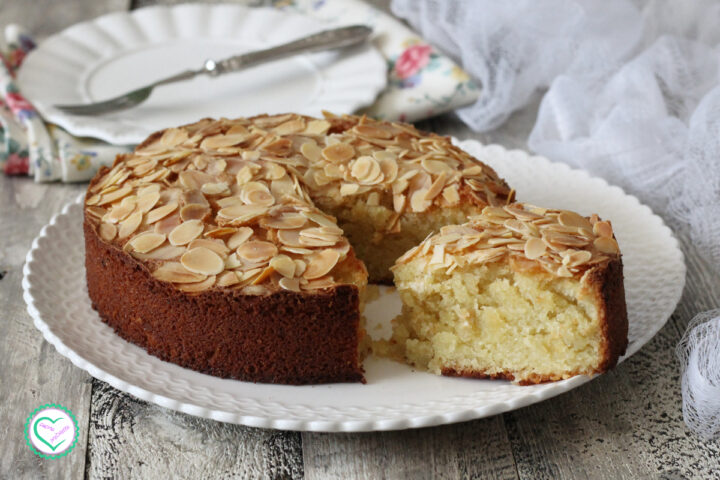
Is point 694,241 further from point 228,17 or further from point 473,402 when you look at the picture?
point 228,17

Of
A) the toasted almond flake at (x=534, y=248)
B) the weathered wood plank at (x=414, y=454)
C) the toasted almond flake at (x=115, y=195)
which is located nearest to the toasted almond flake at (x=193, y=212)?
the toasted almond flake at (x=115, y=195)

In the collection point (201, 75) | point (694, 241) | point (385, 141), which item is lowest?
point (694, 241)

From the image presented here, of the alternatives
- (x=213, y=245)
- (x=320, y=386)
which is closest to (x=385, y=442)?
(x=320, y=386)

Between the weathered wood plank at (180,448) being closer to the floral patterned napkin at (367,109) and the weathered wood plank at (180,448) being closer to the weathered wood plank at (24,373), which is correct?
the weathered wood plank at (24,373)

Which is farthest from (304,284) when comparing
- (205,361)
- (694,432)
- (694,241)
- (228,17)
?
(228,17)

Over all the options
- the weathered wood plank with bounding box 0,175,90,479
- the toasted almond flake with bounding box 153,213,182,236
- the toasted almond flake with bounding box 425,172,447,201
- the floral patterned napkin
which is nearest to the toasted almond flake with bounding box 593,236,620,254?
the toasted almond flake with bounding box 425,172,447,201

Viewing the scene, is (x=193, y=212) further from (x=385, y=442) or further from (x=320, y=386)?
(x=385, y=442)
